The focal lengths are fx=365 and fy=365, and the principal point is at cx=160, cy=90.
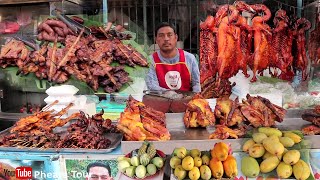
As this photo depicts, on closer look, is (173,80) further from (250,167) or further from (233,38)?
(250,167)

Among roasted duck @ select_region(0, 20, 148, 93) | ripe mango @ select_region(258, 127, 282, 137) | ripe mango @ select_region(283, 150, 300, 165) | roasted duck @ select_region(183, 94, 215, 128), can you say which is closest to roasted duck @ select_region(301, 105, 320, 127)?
ripe mango @ select_region(258, 127, 282, 137)

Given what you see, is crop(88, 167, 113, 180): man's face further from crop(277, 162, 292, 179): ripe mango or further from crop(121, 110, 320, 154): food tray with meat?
crop(277, 162, 292, 179): ripe mango

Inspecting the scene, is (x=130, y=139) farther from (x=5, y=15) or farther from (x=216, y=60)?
(x=5, y=15)

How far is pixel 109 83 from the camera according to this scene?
3395 mm

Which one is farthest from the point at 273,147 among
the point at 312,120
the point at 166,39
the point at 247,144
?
the point at 166,39

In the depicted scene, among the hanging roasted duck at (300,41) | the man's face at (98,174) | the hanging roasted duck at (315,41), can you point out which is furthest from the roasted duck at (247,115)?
the man's face at (98,174)

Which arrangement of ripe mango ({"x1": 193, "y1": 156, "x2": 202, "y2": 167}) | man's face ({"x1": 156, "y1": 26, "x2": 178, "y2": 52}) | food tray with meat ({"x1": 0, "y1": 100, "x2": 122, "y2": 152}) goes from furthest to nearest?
man's face ({"x1": 156, "y1": 26, "x2": 178, "y2": 52}), food tray with meat ({"x1": 0, "y1": 100, "x2": 122, "y2": 152}), ripe mango ({"x1": 193, "y1": 156, "x2": 202, "y2": 167})

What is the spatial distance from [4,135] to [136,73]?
1.25 m

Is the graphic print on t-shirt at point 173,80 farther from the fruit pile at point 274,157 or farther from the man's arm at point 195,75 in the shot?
the fruit pile at point 274,157

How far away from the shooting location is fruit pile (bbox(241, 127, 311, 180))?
2.37 m

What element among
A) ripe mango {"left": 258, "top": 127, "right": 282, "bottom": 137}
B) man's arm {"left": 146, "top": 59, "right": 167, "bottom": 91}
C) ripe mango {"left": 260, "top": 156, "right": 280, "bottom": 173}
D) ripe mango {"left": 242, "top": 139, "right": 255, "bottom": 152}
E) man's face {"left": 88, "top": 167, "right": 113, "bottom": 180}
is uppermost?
man's arm {"left": 146, "top": 59, "right": 167, "bottom": 91}

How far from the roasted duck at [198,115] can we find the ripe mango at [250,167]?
489 millimetres

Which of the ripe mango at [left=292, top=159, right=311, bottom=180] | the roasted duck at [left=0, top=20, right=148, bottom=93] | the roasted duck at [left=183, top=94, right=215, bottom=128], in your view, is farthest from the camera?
the roasted duck at [left=0, top=20, right=148, bottom=93]

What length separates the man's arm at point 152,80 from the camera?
3.31 meters
